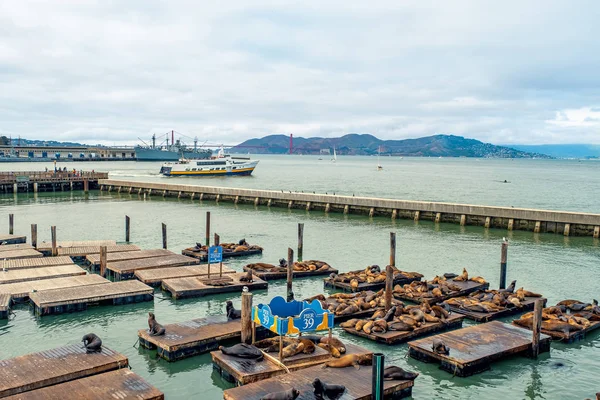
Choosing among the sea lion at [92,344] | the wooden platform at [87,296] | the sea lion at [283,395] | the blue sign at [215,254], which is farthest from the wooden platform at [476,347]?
the wooden platform at [87,296]

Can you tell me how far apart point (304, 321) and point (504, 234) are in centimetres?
2335

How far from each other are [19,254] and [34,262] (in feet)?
6.16

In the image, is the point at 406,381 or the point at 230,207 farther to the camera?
the point at 230,207

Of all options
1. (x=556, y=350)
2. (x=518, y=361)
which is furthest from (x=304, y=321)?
(x=556, y=350)

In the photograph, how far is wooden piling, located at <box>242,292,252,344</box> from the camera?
1116 centimetres

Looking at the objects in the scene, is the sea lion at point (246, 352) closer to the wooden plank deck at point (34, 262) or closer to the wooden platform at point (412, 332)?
the wooden platform at point (412, 332)

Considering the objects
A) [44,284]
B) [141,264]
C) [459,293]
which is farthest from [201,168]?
[459,293]

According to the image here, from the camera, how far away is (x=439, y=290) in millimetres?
16531

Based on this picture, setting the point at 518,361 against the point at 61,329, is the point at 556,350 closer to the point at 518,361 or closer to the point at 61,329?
the point at 518,361

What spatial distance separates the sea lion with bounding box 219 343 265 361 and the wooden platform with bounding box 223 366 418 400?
1012 millimetres

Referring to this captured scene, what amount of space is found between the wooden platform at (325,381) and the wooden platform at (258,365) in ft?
1.12

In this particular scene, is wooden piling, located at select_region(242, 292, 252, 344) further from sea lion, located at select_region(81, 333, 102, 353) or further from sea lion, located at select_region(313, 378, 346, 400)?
sea lion, located at select_region(81, 333, 102, 353)

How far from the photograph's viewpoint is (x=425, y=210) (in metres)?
34.9

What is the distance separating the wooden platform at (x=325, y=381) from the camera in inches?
353
